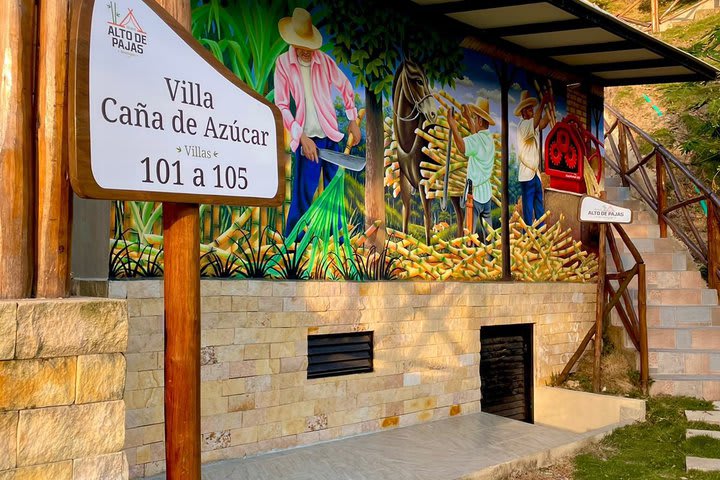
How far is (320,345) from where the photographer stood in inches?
267

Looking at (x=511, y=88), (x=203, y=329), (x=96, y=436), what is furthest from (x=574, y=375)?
(x=96, y=436)

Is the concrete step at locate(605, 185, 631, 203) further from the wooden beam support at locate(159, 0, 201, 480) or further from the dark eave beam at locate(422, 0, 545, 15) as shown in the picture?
the wooden beam support at locate(159, 0, 201, 480)

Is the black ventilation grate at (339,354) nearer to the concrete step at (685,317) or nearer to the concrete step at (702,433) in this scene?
the concrete step at (702,433)

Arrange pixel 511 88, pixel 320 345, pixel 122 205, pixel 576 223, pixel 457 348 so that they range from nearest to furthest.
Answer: pixel 122 205, pixel 320 345, pixel 457 348, pixel 511 88, pixel 576 223

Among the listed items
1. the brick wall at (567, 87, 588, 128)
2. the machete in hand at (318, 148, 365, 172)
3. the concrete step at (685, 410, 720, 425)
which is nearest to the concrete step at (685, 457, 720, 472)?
the concrete step at (685, 410, 720, 425)

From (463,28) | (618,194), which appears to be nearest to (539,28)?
(463,28)

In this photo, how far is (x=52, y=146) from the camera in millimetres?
3010

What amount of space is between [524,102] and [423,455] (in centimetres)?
509

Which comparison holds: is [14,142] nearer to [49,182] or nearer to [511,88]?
[49,182]

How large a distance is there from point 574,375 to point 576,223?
2.13 metres

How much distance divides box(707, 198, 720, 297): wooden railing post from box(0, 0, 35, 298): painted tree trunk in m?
9.48

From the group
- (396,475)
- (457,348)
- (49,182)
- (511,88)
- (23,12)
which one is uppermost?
(511,88)

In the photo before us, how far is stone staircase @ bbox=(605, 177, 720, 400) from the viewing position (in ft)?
29.3

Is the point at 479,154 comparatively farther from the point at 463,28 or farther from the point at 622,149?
the point at 622,149
